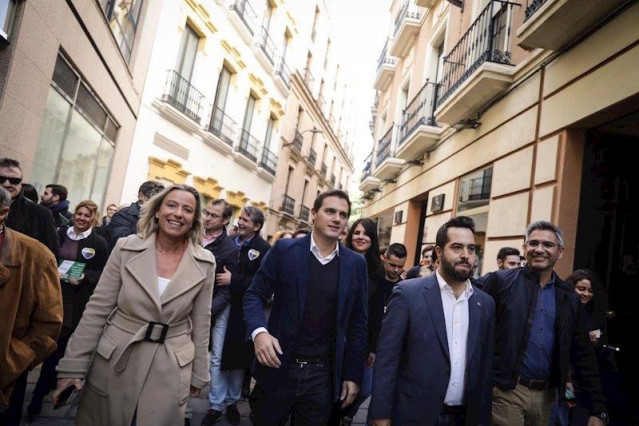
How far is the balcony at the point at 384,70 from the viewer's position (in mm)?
15477

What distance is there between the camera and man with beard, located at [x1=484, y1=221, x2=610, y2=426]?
2.90 metres

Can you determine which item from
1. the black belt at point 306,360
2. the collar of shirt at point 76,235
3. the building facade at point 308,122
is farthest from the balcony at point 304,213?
the black belt at point 306,360

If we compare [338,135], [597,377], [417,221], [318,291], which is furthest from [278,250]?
[338,135]

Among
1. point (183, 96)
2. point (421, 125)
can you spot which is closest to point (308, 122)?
point (183, 96)

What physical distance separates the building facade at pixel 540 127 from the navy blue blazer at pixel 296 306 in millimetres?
3531

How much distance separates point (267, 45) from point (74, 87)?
40.7 ft

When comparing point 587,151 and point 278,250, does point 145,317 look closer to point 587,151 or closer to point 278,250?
point 278,250

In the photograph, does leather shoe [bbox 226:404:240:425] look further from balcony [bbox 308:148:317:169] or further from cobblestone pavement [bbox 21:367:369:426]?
balcony [bbox 308:148:317:169]

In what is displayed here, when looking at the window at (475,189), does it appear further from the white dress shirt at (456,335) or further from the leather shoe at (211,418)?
the leather shoe at (211,418)

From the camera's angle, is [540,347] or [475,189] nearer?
[540,347]

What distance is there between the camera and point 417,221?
37.8 ft

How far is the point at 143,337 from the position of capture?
2273 millimetres

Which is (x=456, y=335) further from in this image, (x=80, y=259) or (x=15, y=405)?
(x=80, y=259)

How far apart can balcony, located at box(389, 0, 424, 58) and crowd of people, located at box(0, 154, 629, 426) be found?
10967 millimetres
